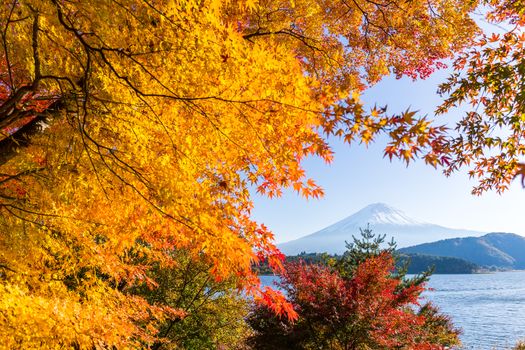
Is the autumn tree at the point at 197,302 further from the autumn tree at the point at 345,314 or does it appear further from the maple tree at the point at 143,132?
the maple tree at the point at 143,132

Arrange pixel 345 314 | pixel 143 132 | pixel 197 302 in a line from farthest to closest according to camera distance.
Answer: pixel 197 302, pixel 345 314, pixel 143 132

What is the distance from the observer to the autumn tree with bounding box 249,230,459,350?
819 cm

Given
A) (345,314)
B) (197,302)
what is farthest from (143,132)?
(197,302)

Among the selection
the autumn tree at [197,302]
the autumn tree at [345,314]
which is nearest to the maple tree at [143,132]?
the autumn tree at [345,314]

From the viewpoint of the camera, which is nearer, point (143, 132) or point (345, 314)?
point (143, 132)

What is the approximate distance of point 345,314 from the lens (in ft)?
27.3

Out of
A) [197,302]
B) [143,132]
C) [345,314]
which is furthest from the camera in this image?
[197,302]

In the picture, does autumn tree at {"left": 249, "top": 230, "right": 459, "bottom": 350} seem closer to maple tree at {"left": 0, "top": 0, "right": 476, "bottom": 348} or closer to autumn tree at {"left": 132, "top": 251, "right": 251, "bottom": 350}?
autumn tree at {"left": 132, "top": 251, "right": 251, "bottom": 350}

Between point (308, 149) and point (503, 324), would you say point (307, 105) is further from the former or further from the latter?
point (503, 324)

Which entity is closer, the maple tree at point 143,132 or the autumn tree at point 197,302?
the maple tree at point 143,132

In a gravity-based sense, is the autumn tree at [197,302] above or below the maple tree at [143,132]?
below

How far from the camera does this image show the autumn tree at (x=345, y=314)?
8.19 metres

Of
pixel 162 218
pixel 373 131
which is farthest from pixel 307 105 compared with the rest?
pixel 162 218

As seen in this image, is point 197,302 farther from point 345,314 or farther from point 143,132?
point 143,132
